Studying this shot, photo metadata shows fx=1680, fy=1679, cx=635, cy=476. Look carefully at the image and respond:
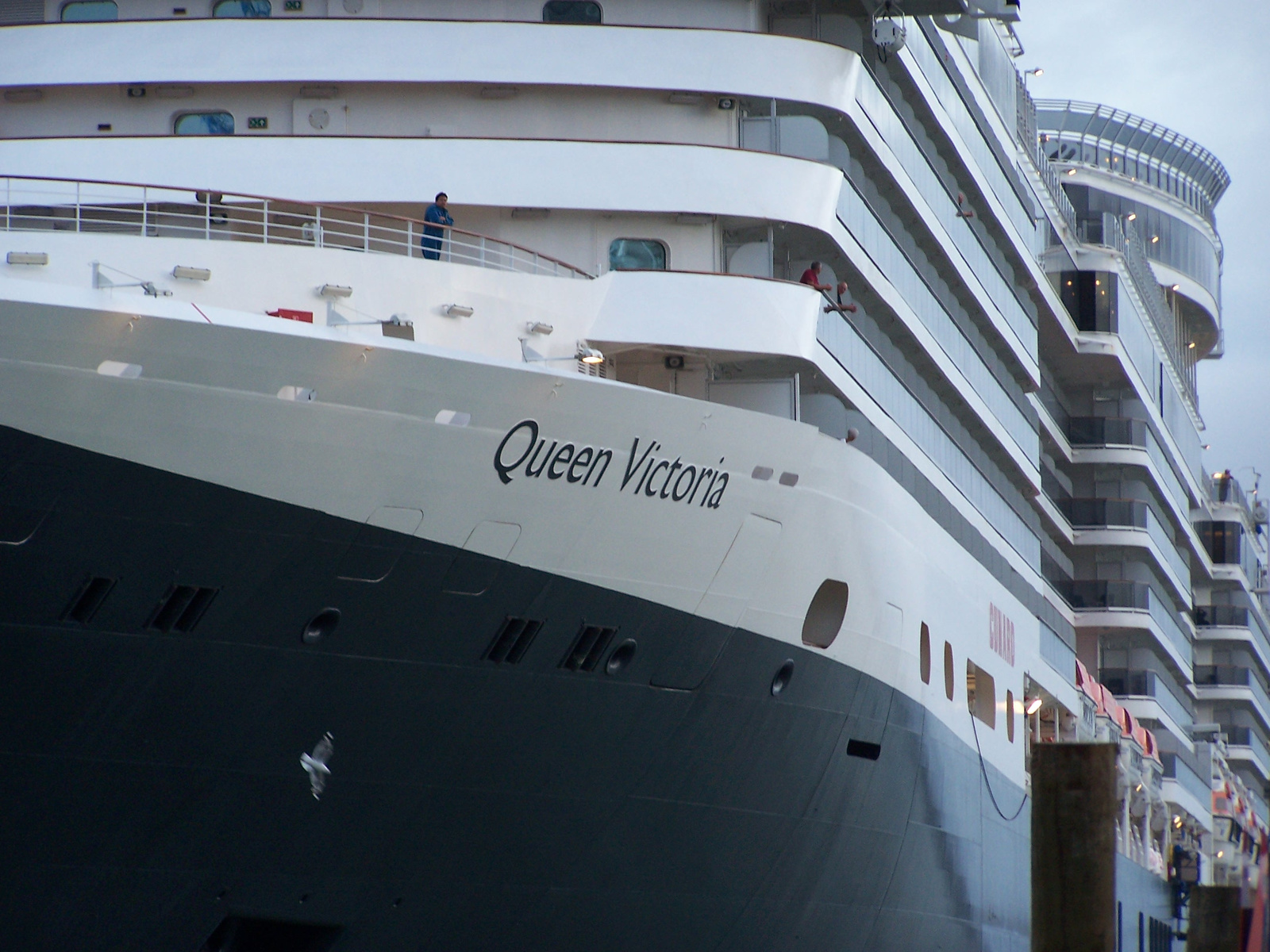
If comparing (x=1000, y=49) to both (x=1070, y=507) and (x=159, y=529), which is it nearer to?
(x=1070, y=507)

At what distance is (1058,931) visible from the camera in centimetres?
1141

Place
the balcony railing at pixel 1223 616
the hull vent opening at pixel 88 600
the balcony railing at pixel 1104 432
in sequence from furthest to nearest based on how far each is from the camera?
the balcony railing at pixel 1223 616, the balcony railing at pixel 1104 432, the hull vent opening at pixel 88 600

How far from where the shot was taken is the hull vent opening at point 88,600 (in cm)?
980

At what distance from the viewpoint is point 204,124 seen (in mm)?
15875

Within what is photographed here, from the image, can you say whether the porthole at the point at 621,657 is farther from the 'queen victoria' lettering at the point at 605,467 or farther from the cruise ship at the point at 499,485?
the 'queen victoria' lettering at the point at 605,467

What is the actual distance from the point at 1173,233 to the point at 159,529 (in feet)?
151

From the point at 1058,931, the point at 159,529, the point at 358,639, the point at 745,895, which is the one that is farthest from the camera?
the point at 745,895

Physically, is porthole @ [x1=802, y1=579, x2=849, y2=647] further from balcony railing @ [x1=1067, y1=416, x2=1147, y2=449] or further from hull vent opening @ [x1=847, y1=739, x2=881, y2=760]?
balcony railing @ [x1=1067, y1=416, x2=1147, y2=449]

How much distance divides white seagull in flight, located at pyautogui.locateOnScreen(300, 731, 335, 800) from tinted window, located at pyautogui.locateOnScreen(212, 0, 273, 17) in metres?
8.52

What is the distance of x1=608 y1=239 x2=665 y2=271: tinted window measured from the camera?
50.8 feet

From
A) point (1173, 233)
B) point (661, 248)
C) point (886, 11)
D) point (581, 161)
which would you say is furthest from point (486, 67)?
point (1173, 233)

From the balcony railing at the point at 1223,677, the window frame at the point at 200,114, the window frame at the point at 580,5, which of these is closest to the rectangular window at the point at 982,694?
the window frame at the point at 580,5

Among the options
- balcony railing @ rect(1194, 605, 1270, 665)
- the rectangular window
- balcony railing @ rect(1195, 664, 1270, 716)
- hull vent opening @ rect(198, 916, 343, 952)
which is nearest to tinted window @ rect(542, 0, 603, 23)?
the rectangular window

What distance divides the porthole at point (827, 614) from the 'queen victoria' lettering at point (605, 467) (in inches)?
77.1
